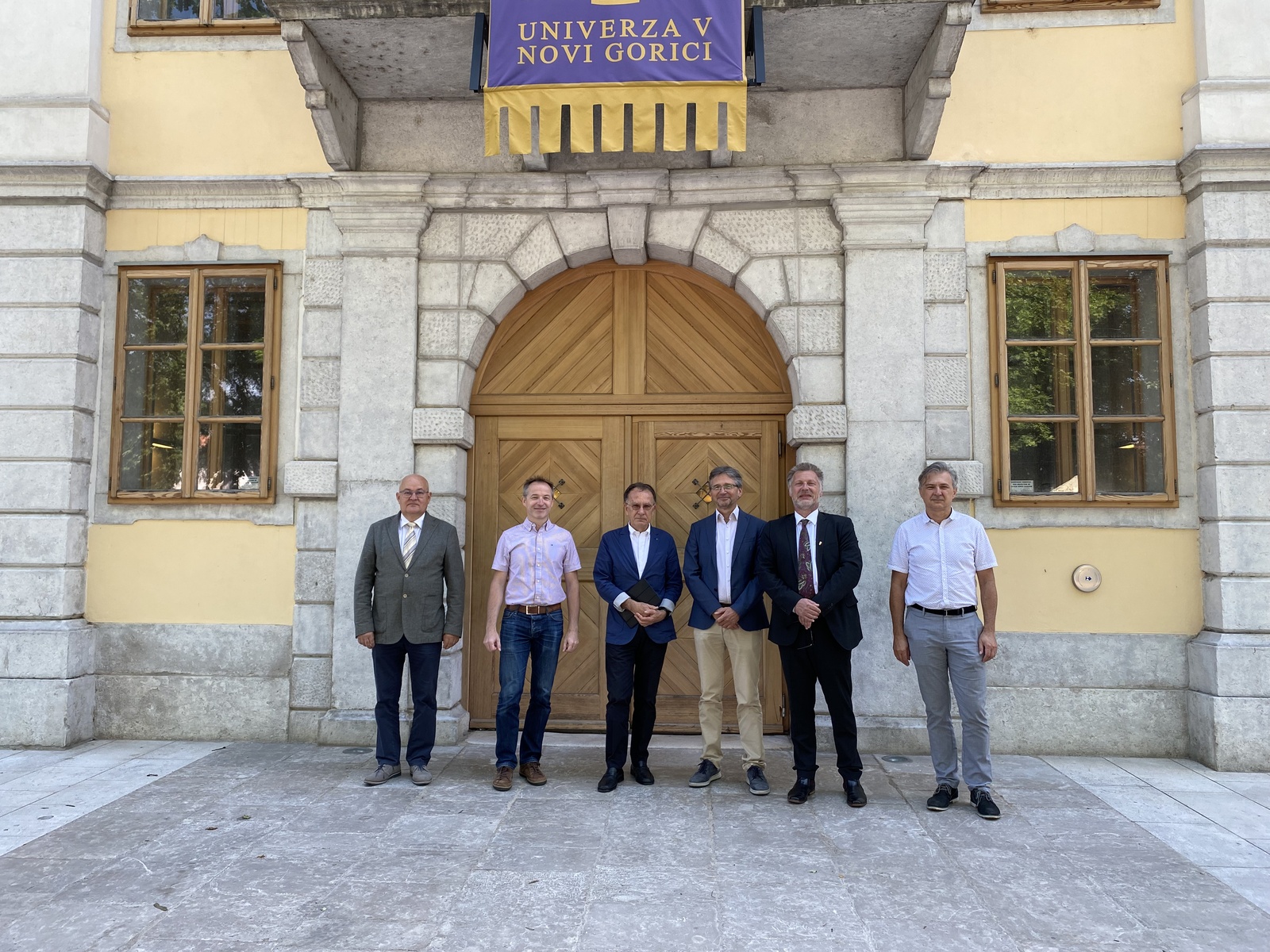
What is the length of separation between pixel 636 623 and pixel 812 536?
1.18 metres

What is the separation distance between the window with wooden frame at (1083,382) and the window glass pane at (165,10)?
6.51 metres


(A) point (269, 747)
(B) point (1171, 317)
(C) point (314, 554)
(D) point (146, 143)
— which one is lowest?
(A) point (269, 747)

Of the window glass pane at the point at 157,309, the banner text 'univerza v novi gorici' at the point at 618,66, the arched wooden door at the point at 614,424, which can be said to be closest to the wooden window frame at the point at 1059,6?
the banner text 'univerza v novi gorici' at the point at 618,66

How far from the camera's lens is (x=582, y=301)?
725 centimetres

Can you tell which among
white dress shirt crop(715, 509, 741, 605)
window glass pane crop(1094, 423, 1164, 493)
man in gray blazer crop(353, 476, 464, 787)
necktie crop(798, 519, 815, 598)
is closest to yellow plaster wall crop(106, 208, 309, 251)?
man in gray blazer crop(353, 476, 464, 787)

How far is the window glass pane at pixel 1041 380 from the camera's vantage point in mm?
6664

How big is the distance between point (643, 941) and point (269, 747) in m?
4.02

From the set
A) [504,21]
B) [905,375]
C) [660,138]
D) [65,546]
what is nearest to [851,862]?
[905,375]

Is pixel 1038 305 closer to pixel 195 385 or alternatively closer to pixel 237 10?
pixel 195 385

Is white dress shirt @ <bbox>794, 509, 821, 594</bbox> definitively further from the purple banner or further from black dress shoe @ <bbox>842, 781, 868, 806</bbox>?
the purple banner

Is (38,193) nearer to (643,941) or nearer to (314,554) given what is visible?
(314,554)

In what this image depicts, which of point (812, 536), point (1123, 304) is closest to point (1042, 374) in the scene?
point (1123, 304)

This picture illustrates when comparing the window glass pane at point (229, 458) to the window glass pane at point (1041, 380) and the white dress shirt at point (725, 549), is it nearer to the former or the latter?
the white dress shirt at point (725, 549)

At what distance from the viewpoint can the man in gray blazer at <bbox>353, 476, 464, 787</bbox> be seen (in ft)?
18.7
